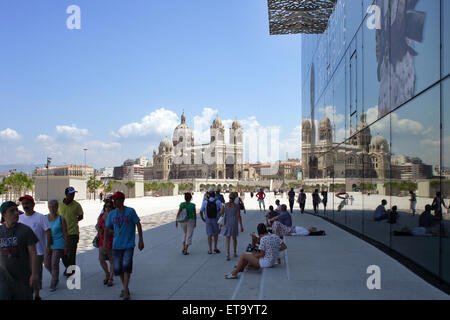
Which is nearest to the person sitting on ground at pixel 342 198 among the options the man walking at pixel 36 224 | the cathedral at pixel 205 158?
the man walking at pixel 36 224

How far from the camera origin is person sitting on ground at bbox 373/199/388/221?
991 centimetres

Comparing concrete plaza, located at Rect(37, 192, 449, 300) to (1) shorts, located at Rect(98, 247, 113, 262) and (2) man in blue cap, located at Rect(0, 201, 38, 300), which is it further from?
(2) man in blue cap, located at Rect(0, 201, 38, 300)

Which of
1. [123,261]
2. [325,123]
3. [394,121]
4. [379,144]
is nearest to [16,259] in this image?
[123,261]

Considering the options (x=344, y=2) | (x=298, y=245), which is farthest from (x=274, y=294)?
(x=344, y=2)

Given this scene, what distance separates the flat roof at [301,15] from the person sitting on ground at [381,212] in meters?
11.2

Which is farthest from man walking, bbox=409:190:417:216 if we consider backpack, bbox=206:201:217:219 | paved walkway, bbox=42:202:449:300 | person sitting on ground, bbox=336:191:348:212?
person sitting on ground, bbox=336:191:348:212

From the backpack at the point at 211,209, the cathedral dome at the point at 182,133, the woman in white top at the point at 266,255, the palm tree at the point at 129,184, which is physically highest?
the cathedral dome at the point at 182,133

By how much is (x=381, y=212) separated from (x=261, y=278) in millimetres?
4656

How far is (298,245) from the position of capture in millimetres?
10680

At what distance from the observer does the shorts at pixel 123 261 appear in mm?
5801

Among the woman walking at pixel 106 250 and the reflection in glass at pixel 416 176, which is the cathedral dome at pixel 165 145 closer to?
the reflection in glass at pixel 416 176

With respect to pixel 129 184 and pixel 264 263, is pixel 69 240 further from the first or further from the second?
pixel 129 184

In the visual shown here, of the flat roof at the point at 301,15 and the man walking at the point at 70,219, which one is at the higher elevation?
the flat roof at the point at 301,15

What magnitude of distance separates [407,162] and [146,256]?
6010 millimetres
